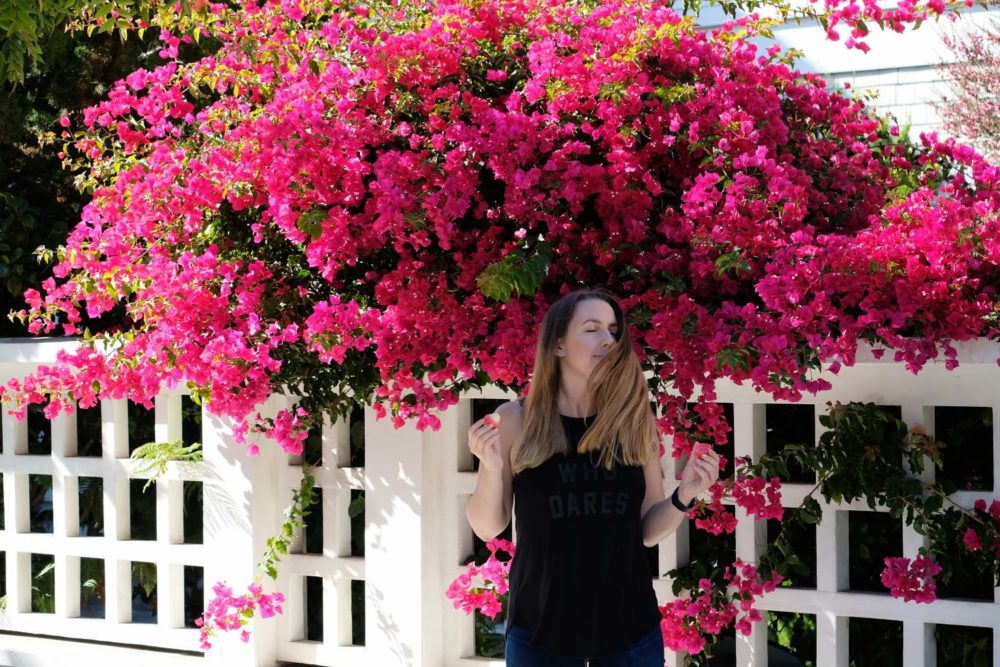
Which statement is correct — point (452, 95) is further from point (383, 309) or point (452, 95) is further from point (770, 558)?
point (770, 558)

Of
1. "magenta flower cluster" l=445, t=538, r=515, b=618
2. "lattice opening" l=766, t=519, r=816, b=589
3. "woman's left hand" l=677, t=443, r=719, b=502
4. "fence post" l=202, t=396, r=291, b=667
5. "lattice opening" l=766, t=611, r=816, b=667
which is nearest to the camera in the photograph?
"woman's left hand" l=677, t=443, r=719, b=502

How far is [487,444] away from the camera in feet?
9.28

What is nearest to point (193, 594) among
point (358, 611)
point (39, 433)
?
point (39, 433)

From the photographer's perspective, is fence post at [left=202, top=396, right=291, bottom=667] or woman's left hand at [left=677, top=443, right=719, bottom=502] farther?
fence post at [left=202, top=396, right=291, bottom=667]

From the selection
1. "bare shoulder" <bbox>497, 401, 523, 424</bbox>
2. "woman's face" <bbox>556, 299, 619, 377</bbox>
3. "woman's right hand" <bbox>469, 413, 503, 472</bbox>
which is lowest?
"woman's right hand" <bbox>469, 413, 503, 472</bbox>

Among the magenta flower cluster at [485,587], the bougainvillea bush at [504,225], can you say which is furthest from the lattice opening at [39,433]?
the magenta flower cluster at [485,587]

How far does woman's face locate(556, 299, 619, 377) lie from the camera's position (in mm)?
3001

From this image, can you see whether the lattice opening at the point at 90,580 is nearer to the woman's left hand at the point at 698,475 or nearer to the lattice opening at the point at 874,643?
the lattice opening at the point at 874,643

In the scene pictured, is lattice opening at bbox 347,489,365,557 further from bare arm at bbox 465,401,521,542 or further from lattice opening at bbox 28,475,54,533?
lattice opening at bbox 28,475,54,533

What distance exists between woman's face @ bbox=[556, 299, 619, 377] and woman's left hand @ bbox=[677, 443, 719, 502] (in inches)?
13.1

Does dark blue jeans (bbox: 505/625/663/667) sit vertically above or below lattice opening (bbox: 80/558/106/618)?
above

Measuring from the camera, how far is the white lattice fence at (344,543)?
147 inches

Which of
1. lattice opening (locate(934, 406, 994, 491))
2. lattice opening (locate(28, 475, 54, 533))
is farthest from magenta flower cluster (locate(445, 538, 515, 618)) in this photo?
lattice opening (locate(28, 475, 54, 533))

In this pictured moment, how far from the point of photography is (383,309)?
4.04m
